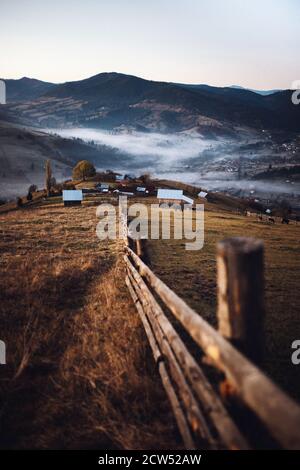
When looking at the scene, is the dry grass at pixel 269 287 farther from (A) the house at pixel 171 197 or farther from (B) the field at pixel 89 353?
(A) the house at pixel 171 197

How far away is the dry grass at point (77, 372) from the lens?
3.91 m

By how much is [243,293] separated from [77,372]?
313 cm

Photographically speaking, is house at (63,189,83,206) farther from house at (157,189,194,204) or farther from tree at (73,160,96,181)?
tree at (73,160,96,181)

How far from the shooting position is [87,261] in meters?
12.1

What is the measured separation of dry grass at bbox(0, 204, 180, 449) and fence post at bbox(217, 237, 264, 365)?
152cm

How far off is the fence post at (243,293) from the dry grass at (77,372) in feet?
4.99

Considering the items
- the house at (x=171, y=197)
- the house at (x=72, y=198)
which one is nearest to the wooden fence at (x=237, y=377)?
the house at (x=72, y=198)

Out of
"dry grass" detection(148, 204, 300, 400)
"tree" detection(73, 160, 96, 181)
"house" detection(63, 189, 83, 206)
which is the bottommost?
"dry grass" detection(148, 204, 300, 400)

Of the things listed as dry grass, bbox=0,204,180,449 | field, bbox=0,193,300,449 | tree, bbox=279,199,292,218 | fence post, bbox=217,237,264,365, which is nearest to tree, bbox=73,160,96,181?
tree, bbox=279,199,292,218

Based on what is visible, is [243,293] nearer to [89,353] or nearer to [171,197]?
[89,353]

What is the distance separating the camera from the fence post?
297 cm

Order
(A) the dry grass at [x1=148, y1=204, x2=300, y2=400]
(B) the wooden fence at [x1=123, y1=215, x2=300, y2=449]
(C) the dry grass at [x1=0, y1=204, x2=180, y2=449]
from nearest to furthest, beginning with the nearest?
(B) the wooden fence at [x1=123, y1=215, x2=300, y2=449], (C) the dry grass at [x1=0, y1=204, x2=180, y2=449], (A) the dry grass at [x1=148, y1=204, x2=300, y2=400]

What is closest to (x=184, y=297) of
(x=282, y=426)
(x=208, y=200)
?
(x=282, y=426)

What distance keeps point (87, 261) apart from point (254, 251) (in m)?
9.77
